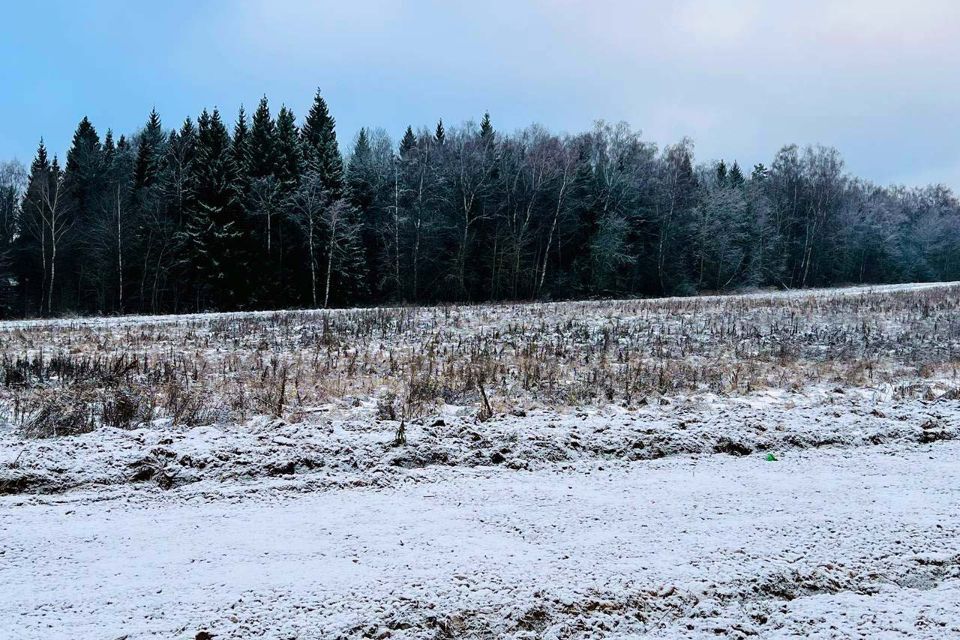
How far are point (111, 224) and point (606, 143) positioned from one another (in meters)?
40.0

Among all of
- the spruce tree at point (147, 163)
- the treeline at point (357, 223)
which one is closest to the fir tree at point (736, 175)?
the treeline at point (357, 223)

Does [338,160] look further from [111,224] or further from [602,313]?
[602,313]

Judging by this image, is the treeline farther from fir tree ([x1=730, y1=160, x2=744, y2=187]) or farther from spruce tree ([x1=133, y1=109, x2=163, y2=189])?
fir tree ([x1=730, y1=160, x2=744, y2=187])

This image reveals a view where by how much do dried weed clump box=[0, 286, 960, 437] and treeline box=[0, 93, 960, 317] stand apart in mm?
22692

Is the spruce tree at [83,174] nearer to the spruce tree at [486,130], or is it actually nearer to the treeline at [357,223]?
the treeline at [357,223]

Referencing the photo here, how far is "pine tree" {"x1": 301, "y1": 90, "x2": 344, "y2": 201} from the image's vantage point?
41500mm

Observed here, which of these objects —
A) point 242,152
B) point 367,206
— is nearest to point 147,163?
point 242,152

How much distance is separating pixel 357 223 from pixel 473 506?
128 ft

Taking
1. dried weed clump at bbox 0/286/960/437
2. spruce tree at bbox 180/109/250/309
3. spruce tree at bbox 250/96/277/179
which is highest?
spruce tree at bbox 250/96/277/179

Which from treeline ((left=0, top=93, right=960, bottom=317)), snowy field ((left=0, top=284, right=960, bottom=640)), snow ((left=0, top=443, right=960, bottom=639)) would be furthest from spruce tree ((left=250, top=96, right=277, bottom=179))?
snow ((left=0, top=443, right=960, bottom=639))

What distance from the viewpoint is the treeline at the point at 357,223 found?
128 ft

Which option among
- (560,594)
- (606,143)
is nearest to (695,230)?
(606,143)

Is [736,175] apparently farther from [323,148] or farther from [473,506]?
[473,506]

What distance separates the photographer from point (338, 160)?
43469 millimetres
